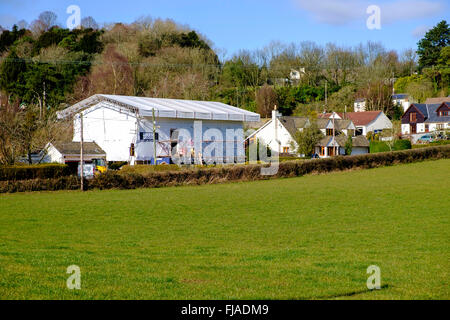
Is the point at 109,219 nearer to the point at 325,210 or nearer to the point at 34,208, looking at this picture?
the point at 34,208

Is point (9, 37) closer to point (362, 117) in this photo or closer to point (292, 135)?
point (292, 135)

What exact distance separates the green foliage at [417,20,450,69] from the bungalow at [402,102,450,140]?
45.6 ft

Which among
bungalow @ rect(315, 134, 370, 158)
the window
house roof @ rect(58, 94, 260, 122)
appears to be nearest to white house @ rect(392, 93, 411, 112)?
bungalow @ rect(315, 134, 370, 158)

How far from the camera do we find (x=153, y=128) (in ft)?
138

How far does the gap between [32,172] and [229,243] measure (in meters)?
21.0

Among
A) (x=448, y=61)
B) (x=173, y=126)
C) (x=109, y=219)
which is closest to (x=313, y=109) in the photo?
(x=448, y=61)

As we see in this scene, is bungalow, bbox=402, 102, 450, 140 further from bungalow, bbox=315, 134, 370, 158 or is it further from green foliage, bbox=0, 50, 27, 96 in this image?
green foliage, bbox=0, 50, 27, 96

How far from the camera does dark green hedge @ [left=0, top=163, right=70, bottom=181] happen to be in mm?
28203

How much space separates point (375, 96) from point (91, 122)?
56725 mm

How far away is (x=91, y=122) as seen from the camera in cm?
4684

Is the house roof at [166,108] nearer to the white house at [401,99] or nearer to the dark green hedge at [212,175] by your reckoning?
the dark green hedge at [212,175]

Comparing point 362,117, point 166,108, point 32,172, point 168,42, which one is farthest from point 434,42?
point 32,172

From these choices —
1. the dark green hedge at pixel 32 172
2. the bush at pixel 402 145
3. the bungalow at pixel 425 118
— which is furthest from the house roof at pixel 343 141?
the dark green hedge at pixel 32 172

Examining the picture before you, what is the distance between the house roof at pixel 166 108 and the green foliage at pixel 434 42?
52.4 m
